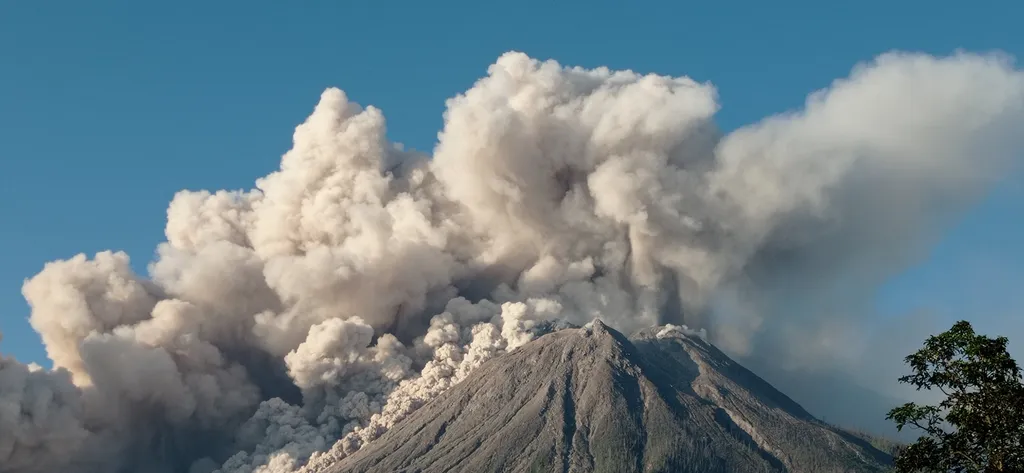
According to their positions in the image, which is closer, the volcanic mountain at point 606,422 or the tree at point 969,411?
the tree at point 969,411

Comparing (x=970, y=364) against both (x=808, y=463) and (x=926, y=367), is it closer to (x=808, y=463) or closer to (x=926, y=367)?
(x=926, y=367)

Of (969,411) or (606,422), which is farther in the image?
(606,422)

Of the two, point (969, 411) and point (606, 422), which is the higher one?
point (606, 422)

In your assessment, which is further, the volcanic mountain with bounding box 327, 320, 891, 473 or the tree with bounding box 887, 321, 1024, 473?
the volcanic mountain with bounding box 327, 320, 891, 473

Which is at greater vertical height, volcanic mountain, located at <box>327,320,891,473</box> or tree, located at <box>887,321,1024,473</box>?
volcanic mountain, located at <box>327,320,891,473</box>
